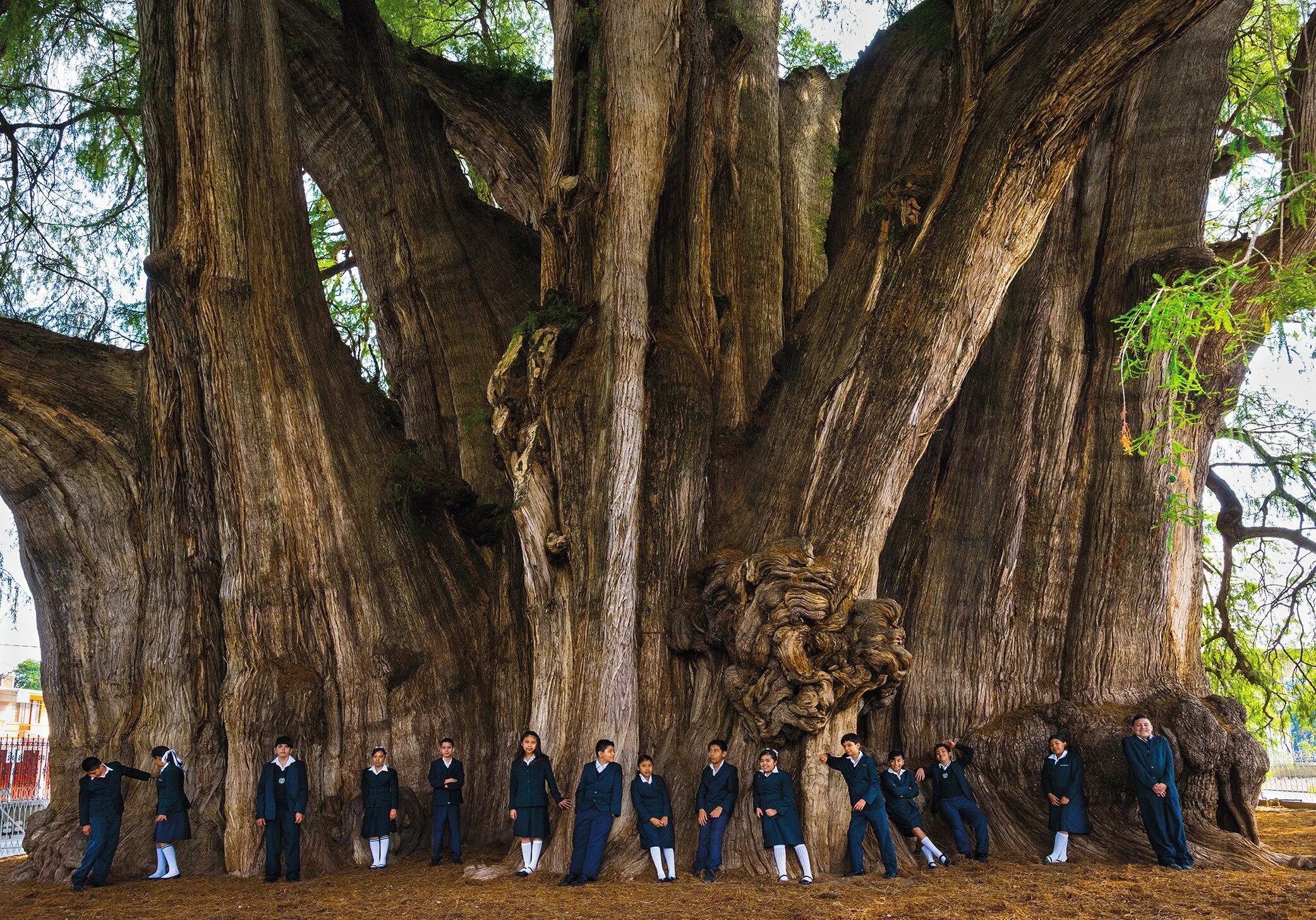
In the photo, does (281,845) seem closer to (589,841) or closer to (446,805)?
(446,805)

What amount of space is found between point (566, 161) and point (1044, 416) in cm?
405

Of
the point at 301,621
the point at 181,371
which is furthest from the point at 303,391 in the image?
the point at 301,621

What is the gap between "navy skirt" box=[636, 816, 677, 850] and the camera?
654cm

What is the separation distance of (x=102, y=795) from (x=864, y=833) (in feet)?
16.8

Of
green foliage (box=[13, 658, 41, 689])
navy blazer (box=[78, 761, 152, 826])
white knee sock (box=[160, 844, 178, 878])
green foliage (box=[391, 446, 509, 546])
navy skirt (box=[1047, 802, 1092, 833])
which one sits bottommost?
green foliage (box=[13, 658, 41, 689])

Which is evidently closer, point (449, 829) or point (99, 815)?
point (99, 815)

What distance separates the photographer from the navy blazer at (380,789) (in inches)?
287

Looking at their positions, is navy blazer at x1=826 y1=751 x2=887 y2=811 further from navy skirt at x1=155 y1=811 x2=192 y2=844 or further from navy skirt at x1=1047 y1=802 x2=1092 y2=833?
navy skirt at x1=155 y1=811 x2=192 y2=844

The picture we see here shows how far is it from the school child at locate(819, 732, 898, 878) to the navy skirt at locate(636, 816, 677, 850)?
105cm

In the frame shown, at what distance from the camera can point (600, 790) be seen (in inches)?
257

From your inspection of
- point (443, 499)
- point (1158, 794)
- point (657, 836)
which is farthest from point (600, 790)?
point (1158, 794)

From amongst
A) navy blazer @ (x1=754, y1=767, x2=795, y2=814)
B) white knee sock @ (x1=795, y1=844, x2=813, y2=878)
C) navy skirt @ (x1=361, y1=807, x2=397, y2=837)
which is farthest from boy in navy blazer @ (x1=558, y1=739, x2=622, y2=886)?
navy skirt @ (x1=361, y1=807, x2=397, y2=837)

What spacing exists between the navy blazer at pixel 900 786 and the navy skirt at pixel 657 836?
153 cm

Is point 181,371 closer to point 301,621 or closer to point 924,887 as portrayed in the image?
point 301,621
